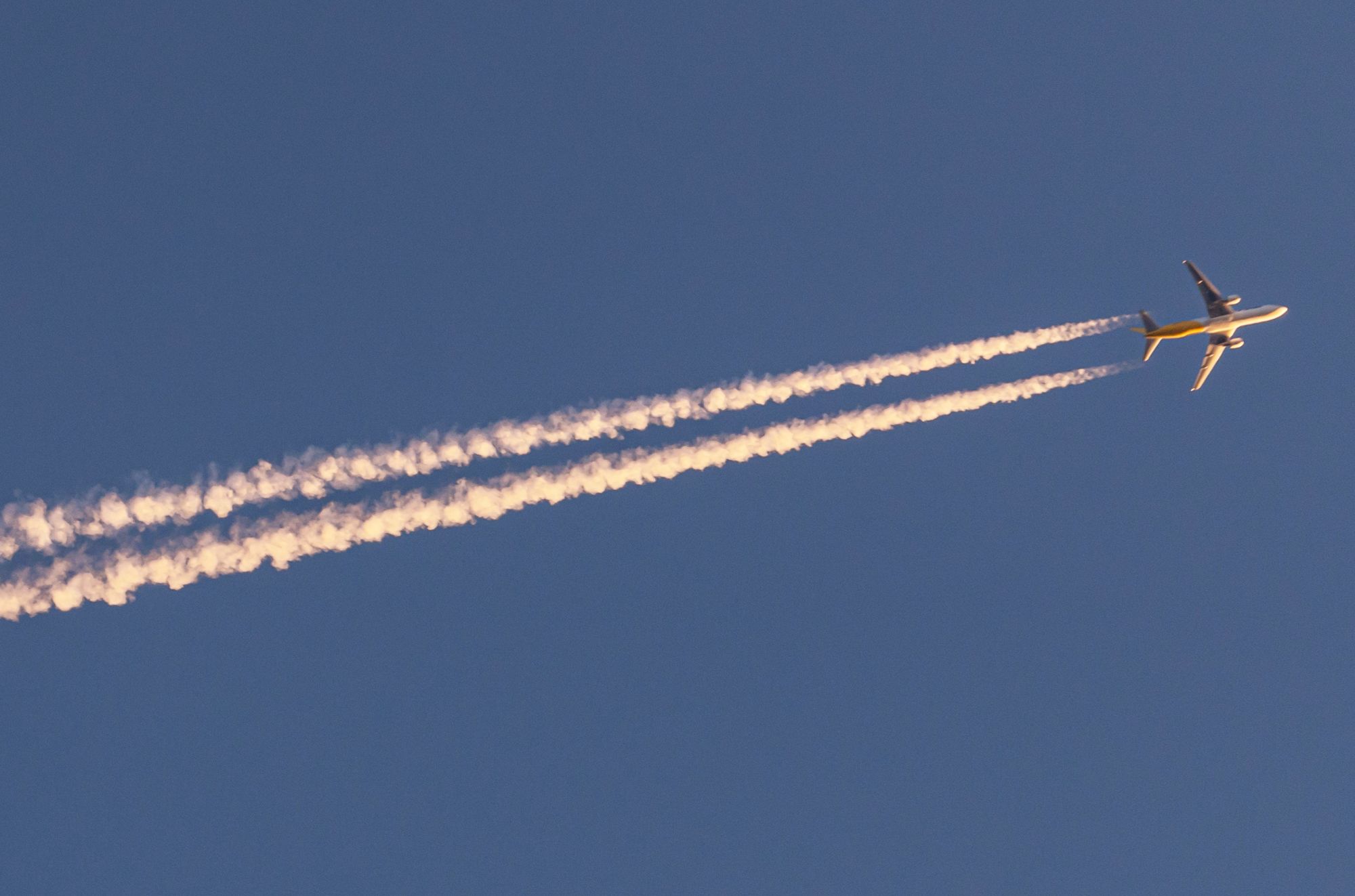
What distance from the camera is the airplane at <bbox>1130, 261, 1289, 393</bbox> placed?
7525 centimetres

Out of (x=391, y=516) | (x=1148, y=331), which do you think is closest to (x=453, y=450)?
(x=391, y=516)

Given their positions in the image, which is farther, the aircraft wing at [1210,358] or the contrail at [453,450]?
the aircraft wing at [1210,358]

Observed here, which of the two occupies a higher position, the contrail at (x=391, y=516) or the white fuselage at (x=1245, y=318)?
the white fuselage at (x=1245, y=318)

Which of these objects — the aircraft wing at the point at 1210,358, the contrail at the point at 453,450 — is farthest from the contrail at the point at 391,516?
the aircraft wing at the point at 1210,358

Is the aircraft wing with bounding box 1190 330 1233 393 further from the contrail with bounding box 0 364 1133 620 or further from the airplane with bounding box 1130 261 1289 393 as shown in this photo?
the contrail with bounding box 0 364 1133 620

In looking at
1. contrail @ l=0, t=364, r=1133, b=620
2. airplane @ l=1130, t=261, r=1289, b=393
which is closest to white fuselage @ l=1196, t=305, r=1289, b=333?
airplane @ l=1130, t=261, r=1289, b=393

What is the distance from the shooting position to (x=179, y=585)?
5175 cm

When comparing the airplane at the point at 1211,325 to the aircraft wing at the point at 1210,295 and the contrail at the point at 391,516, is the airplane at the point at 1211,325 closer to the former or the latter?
A: the aircraft wing at the point at 1210,295

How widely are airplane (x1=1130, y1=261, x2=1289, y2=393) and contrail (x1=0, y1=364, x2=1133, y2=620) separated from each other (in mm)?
14565

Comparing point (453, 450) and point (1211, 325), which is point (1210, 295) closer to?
point (1211, 325)

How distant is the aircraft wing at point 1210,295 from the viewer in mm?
78000

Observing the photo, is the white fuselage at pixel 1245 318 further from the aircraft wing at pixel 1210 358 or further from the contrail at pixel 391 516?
the contrail at pixel 391 516

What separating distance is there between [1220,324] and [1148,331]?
5.47 metres

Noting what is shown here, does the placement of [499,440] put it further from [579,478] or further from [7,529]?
[7,529]
